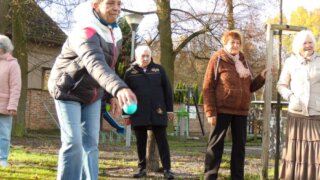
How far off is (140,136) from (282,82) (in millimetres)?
2149

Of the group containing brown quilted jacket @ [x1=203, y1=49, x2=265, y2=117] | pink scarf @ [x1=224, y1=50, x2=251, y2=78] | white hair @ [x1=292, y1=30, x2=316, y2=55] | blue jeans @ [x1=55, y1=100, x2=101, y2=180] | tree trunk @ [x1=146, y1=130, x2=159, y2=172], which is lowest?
tree trunk @ [x1=146, y1=130, x2=159, y2=172]

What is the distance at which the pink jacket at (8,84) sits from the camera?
7121 mm

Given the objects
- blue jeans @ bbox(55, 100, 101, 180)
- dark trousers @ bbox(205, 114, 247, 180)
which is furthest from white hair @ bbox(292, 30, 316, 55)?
blue jeans @ bbox(55, 100, 101, 180)

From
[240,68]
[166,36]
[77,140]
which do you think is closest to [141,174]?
[240,68]

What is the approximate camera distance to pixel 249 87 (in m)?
6.47

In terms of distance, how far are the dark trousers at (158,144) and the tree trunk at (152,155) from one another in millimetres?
288

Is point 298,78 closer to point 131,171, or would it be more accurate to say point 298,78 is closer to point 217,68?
point 217,68

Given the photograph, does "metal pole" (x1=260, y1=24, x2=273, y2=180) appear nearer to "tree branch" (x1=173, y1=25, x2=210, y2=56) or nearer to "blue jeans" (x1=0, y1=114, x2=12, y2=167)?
"blue jeans" (x1=0, y1=114, x2=12, y2=167)

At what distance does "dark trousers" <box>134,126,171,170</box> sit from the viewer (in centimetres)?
700

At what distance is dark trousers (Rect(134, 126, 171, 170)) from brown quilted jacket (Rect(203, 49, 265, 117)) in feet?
3.59

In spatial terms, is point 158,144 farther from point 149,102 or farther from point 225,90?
point 225,90

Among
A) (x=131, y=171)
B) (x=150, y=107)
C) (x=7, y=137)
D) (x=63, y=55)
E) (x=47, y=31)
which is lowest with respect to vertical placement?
(x=131, y=171)

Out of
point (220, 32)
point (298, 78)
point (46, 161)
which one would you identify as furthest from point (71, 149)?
point (220, 32)

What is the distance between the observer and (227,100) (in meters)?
6.22
